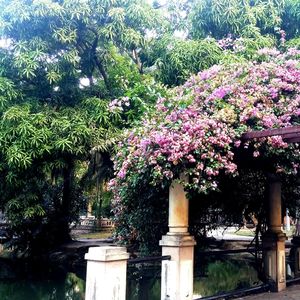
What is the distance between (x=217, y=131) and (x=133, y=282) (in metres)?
7.44

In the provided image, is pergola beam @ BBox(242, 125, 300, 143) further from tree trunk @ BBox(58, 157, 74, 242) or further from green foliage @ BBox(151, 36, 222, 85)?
tree trunk @ BBox(58, 157, 74, 242)

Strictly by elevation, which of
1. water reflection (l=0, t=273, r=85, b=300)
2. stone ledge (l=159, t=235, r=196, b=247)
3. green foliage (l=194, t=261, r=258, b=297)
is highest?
stone ledge (l=159, t=235, r=196, b=247)

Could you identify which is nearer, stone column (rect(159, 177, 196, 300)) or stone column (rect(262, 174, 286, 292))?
stone column (rect(159, 177, 196, 300))


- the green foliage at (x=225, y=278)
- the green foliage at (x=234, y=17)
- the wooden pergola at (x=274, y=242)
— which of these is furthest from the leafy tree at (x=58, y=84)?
the green foliage at (x=225, y=278)

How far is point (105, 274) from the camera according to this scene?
4453 millimetres

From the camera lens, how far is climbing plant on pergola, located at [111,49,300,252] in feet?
16.6

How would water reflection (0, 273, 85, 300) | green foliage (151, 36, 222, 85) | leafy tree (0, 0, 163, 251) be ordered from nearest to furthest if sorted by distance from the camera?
leafy tree (0, 0, 163, 251)
green foliage (151, 36, 222, 85)
water reflection (0, 273, 85, 300)

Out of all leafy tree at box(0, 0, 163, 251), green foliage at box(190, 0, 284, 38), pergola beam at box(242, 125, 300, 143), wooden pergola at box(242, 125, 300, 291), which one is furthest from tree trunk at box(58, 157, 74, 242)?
pergola beam at box(242, 125, 300, 143)

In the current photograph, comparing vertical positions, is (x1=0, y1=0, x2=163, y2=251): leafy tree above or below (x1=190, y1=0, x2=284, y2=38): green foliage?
below

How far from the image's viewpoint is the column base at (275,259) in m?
7.08

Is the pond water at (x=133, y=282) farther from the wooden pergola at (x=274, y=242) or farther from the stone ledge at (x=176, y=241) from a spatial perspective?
the stone ledge at (x=176, y=241)

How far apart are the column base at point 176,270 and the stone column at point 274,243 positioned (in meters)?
2.09

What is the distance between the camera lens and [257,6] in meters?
10.7

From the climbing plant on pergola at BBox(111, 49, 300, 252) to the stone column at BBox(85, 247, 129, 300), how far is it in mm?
1090
